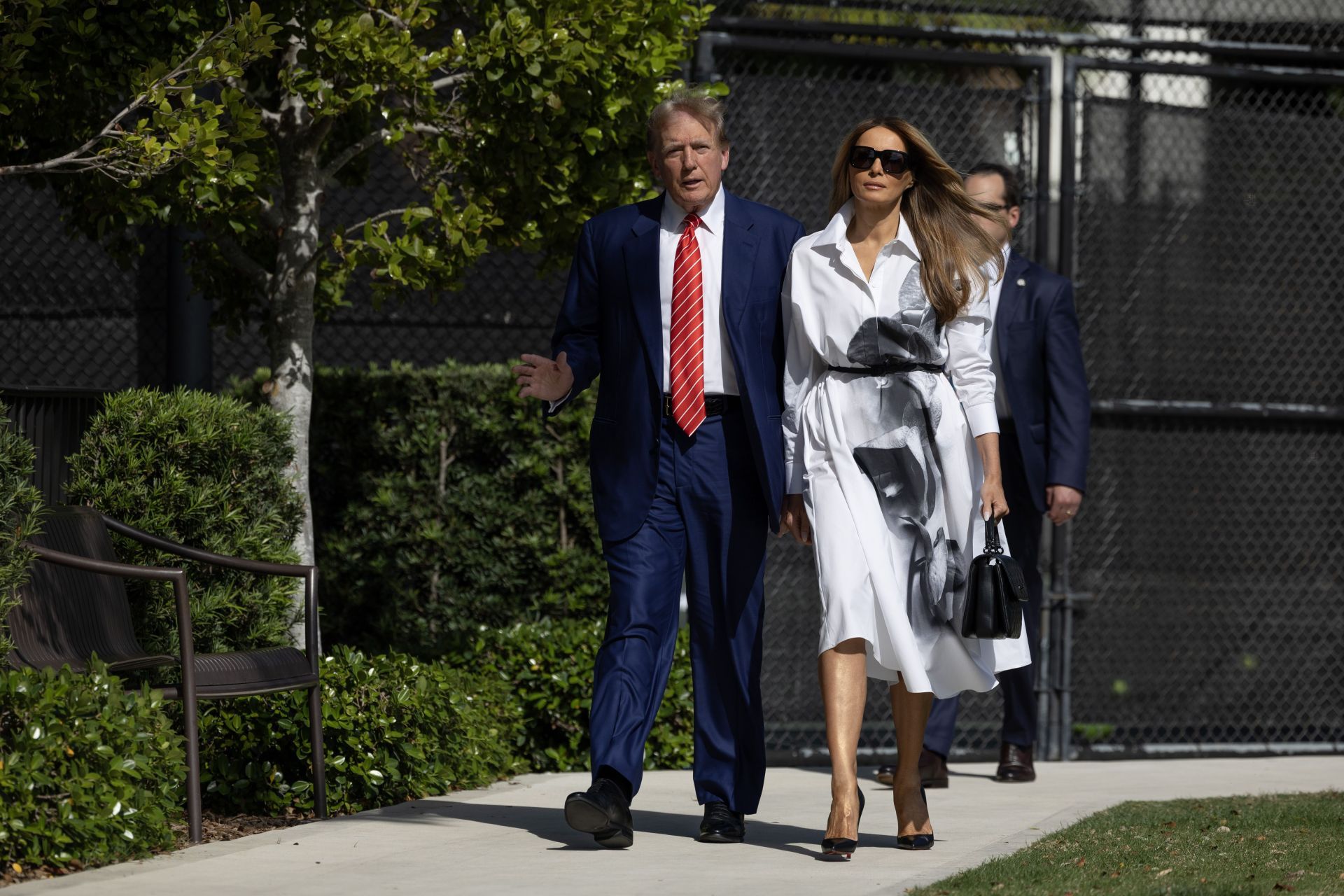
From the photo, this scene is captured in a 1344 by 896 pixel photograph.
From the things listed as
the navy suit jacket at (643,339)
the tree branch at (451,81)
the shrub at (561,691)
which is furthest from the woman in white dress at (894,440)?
the shrub at (561,691)

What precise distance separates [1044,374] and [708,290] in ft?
6.39

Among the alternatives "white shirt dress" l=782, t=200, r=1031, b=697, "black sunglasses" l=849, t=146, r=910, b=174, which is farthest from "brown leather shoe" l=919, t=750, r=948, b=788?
"black sunglasses" l=849, t=146, r=910, b=174

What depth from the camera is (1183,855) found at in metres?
4.74

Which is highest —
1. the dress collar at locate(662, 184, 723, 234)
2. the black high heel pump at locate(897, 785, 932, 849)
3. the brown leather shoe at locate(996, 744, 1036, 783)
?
the dress collar at locate(662, 184, 723, 234)

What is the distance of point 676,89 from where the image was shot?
601cm

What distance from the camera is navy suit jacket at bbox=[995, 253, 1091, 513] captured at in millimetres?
6320

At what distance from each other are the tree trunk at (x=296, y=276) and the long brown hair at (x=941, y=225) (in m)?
2.21

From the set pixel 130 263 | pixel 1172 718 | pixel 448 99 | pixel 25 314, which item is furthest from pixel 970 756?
pixel 25 314

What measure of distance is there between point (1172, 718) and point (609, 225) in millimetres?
3832

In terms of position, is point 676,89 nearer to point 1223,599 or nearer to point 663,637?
point 663,637

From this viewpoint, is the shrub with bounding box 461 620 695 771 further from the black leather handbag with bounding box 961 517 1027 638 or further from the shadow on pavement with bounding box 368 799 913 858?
the black leather handbag with bounding box 961 517 1027 638

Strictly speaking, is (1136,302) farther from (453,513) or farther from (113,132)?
(113,132)

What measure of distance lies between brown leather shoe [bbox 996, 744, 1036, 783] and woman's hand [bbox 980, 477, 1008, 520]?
7.05 ft

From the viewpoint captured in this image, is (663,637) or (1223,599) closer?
(663,637)
